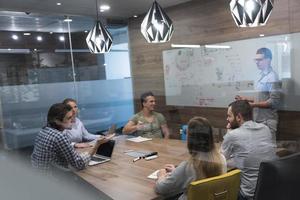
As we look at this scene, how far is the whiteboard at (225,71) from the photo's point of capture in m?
2.75

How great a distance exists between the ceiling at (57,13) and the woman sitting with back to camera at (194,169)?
6.57 feet

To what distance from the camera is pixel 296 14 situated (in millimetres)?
2602

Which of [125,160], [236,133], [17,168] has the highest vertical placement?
[17,168]

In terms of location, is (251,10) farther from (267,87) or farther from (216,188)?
(267,87)

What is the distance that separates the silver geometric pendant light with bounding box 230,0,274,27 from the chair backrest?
920 millimetres

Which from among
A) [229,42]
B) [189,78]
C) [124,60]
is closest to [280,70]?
[229,42]

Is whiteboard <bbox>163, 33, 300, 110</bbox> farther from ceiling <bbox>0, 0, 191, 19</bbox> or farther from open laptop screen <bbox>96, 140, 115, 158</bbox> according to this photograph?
open laptop screen <bbox>96, 140, 115, 158</bbox>

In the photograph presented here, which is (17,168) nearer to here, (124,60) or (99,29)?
(99,29)

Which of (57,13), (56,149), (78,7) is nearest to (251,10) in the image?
(56,149)

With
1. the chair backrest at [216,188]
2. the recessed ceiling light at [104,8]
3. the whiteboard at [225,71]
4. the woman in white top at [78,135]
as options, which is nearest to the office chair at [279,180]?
the chair backrest at [216,188]

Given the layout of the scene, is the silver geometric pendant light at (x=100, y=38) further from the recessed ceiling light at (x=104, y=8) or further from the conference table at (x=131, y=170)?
the recessed ceiling light at (x=104, y=8)

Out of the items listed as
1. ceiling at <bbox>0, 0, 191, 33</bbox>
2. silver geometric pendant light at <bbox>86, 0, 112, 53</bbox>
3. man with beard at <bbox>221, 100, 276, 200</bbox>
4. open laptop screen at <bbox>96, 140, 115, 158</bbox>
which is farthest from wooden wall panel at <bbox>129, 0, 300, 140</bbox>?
open laptop screen at <bbox>96, 140, 115, 158</bbox>

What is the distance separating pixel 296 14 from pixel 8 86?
327cm

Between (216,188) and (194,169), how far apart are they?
0.46 feet
